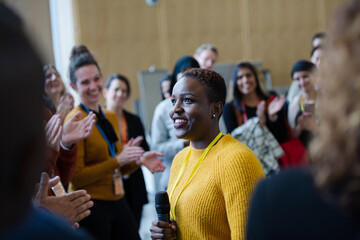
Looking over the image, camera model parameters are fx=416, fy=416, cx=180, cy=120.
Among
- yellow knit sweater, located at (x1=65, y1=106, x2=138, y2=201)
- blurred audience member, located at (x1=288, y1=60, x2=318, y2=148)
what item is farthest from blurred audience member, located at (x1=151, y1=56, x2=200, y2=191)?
blurred audience member, located at (x1=288, y1=60, x2=318, y2=148)

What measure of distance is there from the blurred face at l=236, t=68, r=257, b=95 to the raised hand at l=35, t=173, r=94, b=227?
2.40m

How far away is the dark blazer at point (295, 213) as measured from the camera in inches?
30.1

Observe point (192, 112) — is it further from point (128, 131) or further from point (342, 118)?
Answer: point (128, 131)

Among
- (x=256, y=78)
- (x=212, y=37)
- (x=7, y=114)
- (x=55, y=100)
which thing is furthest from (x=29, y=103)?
(x=212, y=37)

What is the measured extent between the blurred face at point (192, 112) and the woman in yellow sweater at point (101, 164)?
3.08 ft

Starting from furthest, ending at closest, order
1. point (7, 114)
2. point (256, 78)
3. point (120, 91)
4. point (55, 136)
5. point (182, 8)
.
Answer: point (182, 8)
point (120, 91)
point (256, 78)
point (55, 136)
point (7, 114)

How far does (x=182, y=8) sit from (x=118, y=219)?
683 cm

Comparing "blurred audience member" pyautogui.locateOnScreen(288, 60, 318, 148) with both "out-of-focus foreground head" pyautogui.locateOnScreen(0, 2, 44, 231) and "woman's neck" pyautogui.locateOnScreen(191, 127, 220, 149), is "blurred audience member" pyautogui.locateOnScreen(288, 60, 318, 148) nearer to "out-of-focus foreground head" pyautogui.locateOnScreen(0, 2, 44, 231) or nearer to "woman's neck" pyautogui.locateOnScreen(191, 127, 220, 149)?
"woman's neck" pyautogui.locateOnScreen(191, 127, 220, 149)

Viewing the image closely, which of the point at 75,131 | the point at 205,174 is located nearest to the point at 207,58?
the point at 75,131

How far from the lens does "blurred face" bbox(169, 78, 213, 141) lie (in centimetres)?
213

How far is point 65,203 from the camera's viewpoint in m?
1.71

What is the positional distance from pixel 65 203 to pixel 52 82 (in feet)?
5.30

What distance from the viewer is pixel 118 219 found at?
9.41 feet

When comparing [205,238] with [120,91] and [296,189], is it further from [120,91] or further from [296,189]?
[120,91]
